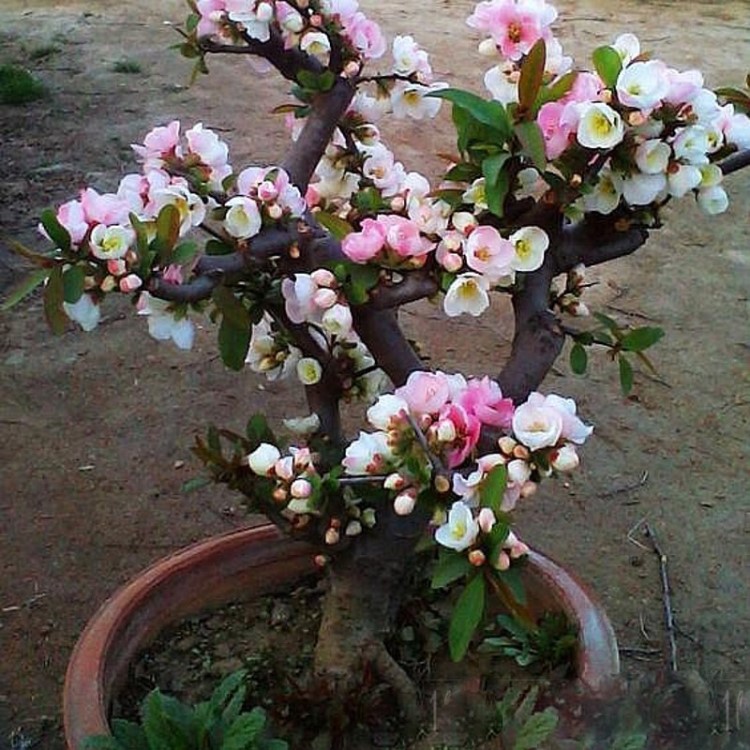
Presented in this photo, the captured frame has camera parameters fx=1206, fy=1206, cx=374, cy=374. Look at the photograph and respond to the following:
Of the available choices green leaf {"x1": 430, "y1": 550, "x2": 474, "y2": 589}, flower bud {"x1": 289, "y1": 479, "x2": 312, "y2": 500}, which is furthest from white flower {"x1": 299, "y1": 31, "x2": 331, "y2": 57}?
green leaf {"x1": 430, "y1": 550, "x2": 474, "y2": 589}

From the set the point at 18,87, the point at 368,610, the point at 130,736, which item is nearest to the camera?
the point at 130,736

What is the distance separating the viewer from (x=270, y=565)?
1.75 metres

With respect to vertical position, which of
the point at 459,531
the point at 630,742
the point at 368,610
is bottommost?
the point at 368,610

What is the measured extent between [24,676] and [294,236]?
0.97 meters

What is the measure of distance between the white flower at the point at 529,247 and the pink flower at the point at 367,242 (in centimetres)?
14

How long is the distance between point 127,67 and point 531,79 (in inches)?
156

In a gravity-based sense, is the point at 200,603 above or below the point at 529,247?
below

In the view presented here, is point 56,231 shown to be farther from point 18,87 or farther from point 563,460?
point 18,87

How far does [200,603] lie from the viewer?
172cm

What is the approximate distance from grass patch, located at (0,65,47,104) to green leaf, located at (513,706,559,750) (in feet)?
12.1

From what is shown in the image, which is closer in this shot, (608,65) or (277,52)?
(608,65)

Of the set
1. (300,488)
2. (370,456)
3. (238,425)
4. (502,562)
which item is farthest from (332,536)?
(238,425)

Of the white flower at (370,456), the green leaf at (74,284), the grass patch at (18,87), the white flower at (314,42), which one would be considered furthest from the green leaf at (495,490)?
the grass patch at (18,87)

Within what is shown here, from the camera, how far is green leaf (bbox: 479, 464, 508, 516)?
3.83ft
